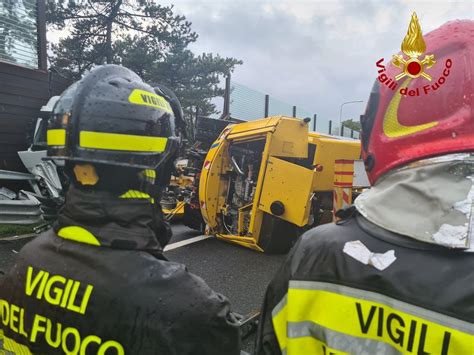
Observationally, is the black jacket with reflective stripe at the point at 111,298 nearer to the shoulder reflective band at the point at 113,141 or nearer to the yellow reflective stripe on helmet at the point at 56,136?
the shoulder reflective band at the point at 113,141

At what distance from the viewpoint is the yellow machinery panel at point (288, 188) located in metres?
5.98

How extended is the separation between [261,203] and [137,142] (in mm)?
4653

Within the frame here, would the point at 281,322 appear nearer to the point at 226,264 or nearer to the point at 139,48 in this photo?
the point at 226,264

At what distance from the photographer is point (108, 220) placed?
4.41 feet

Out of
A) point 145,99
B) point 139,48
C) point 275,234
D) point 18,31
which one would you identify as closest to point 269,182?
point 275,234

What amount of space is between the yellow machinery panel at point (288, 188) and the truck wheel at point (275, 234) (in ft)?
0.79

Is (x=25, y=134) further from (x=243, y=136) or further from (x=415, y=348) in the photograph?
(x=415, y=348)

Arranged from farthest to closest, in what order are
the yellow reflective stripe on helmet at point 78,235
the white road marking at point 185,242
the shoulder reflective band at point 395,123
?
the white road marking at point 185,242 → the yellow reflective stripe on helmet at point 78,235 → the shoulder reflective band at point 395,123

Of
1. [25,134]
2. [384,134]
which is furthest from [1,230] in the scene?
[384,134]

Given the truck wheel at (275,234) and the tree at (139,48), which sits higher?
the tree at (139,48)

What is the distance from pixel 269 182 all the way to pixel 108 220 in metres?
4.77

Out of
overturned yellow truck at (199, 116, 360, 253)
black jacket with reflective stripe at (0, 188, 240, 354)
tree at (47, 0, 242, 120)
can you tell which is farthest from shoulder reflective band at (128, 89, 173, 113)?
tree at (47, 0, 242, 120)

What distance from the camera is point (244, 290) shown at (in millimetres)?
4867

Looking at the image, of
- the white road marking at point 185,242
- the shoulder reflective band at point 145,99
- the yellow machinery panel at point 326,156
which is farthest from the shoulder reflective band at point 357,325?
the white road marking at point 185,242
